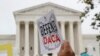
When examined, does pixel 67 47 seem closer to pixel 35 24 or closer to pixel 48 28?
pixel 48 28

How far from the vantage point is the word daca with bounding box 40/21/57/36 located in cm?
624

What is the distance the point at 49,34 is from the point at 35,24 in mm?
57815

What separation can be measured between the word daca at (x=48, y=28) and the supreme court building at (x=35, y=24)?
55.7m

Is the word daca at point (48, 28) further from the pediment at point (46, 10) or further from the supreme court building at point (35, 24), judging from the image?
the pediment at point (46, 10)

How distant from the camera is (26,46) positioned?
209 feet

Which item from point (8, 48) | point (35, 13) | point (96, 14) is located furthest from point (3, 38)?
point (8, 48)

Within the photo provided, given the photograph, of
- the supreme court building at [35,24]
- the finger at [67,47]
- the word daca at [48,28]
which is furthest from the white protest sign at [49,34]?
the supreme court building at [35,24]

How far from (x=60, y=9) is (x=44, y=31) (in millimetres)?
57907

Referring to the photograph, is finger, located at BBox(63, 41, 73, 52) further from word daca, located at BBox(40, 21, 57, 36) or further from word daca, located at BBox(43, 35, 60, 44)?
word daca, located at BBox(43, 35, 60, 44)

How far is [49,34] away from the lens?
6.52 meters

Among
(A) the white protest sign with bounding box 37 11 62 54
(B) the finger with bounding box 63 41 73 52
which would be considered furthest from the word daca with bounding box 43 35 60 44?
(B) the finger with bounding box 63 41 73 52

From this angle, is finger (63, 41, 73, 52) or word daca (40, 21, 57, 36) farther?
word daca (40, 21, 57, 36)

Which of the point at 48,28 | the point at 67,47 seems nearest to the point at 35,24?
the point at 48,28

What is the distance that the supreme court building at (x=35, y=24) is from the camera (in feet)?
208
